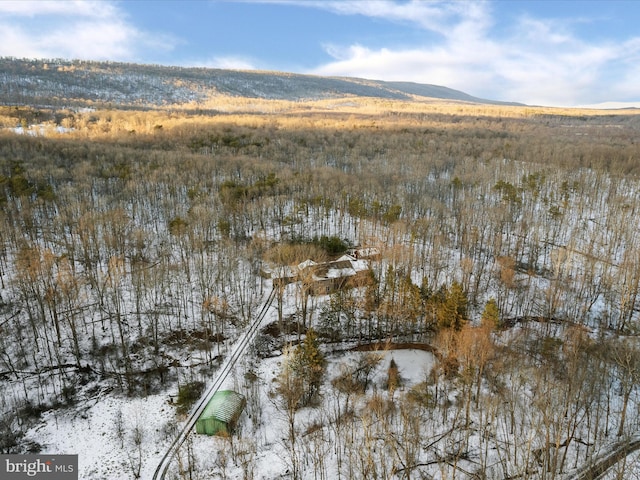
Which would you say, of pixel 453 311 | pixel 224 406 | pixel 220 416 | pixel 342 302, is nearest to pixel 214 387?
pixel 224 406

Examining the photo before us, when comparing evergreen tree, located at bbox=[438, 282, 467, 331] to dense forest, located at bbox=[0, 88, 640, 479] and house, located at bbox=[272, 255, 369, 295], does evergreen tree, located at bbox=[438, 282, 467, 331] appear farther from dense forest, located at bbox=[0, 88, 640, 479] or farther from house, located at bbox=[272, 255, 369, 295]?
house, located at bbox=[272, 255, 369, 295]

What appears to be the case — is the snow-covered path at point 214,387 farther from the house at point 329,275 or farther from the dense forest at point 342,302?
the house at point 329,275

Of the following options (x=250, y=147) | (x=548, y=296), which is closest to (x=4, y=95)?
(x=250, y=147)

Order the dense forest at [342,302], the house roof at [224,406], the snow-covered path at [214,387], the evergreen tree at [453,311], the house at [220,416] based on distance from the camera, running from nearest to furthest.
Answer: the snow-covered path at [214,387] < the dense forest at [342,302] < the house at [220,416] < the house roof at [224,406] < the evergreen tree at [453,311]

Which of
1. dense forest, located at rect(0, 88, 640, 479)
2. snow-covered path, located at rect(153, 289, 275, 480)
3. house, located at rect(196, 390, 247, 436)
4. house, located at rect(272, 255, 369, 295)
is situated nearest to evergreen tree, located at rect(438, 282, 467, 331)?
dense forest, located at rect(0, 88, 640, 479)

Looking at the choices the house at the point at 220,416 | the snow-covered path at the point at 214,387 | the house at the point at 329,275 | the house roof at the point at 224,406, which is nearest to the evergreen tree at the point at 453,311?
the house at the point at 329,275

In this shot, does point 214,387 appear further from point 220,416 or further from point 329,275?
point 329,275
